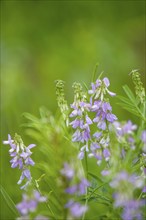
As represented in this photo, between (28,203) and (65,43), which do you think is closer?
(28,203)

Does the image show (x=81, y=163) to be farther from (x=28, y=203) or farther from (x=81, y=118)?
(x=28, y=203)

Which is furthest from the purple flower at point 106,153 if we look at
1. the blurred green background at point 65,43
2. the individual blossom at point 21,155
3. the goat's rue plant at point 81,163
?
the blurred green background at point 65,43

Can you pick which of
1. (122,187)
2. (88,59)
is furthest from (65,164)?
(88,59)

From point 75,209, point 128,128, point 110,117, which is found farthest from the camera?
point 110,117

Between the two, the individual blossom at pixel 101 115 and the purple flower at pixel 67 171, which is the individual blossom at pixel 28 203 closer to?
the purple flower at pixel 67 171

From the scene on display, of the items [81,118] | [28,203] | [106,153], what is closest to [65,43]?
[81,118]

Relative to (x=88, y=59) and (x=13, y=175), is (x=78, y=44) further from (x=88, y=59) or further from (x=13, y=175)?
(x=13, y=175)

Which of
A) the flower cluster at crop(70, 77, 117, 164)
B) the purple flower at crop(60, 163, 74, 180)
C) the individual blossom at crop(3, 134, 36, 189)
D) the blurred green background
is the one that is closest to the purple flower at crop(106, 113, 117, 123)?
the flower cluster at crop(70, 77, 117, 164)

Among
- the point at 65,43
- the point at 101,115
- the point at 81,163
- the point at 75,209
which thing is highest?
the point at 65,43
